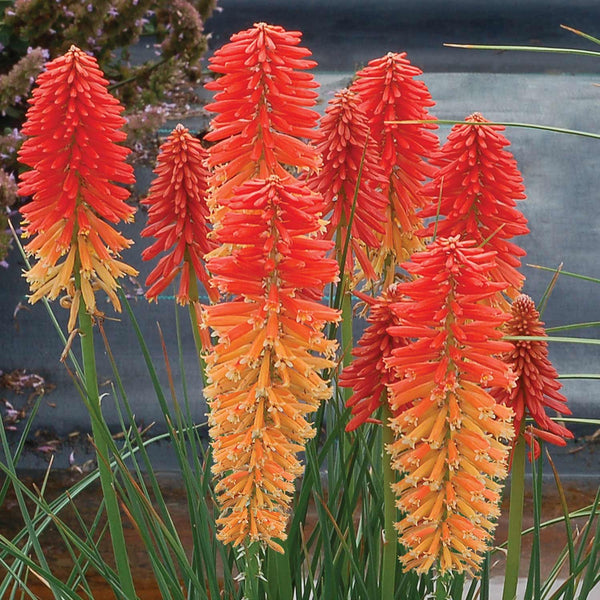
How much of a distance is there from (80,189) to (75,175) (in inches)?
1.1

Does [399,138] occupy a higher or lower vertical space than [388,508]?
higher

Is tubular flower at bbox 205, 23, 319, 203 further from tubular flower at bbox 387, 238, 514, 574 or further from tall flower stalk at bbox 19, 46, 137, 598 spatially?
tubular flower at bbox 387, 238, 514, 574

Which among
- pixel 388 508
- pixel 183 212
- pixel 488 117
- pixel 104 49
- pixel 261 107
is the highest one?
pixel 261 107

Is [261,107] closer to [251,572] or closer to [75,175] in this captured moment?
[75,175]

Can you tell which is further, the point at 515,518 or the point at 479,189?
the point at 479,189

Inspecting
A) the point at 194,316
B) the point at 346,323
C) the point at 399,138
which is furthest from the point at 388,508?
the point at 399,138

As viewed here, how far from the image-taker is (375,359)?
4.50 feet

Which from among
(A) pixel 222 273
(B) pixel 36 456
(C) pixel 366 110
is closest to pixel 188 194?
(C) pixel 366 110

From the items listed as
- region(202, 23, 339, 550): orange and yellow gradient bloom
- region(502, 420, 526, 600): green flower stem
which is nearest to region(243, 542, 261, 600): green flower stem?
region(202, 23, 339, 550): orange and yellow gradient bloom

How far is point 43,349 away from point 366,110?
3.57 m

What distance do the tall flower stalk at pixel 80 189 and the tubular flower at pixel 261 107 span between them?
17 cm

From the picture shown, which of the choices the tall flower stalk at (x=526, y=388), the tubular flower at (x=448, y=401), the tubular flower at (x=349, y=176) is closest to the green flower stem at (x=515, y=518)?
the tall flower stalk at (x=526, y=388)

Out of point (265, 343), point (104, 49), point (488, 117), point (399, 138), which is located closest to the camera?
point (265, 343)

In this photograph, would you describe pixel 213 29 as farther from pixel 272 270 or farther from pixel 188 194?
pixel 272 270
